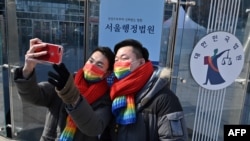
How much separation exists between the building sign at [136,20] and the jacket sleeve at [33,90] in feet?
3.91

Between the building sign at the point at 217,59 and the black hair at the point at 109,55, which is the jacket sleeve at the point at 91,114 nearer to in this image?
the black hair at the point at 109,55

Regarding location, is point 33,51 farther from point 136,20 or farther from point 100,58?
point 136,20

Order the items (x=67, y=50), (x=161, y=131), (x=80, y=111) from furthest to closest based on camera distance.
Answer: (x=67, y=50), (x=161, y=131), (x=80, y=111)

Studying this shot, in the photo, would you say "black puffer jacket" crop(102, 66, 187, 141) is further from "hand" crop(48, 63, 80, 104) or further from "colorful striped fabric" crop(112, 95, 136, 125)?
"hand" crop(48, 63, 80, 104)

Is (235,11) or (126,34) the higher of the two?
(235,11)

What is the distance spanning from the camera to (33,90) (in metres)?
1.81

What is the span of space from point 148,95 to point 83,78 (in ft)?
1.38

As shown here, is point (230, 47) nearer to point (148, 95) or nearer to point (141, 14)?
point (141, 14)

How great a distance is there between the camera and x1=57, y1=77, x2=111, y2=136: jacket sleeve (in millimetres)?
1568


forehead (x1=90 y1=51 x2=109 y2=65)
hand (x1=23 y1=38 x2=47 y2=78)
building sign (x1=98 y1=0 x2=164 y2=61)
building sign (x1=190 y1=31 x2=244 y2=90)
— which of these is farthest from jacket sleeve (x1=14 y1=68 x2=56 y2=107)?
building sign (x1=190 y1=31 x2=244 y2=90)

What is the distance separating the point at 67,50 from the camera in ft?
11.5

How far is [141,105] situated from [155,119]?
11cm

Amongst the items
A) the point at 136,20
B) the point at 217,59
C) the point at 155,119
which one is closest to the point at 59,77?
the point at 155,119

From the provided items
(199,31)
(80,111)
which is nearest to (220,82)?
(199,31)
